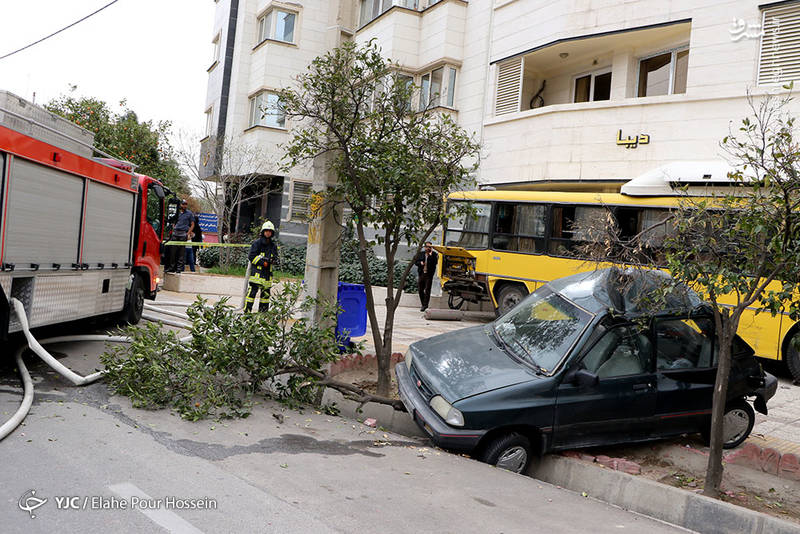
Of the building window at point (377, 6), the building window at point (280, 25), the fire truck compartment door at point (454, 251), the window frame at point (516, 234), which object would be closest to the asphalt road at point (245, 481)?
the window frame at point (516, 234)

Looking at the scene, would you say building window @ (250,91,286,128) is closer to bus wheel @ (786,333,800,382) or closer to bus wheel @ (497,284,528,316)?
bus wheel @ (497,284,528,316)

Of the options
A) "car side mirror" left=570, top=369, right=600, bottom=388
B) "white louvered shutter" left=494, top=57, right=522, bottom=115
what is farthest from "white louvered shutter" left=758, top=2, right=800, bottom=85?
"car side mirror" left=570, top=369, right=600, bottom=388

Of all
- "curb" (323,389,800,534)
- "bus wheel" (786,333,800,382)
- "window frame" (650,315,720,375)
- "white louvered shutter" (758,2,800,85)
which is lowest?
"curb" (323,389,800,534)

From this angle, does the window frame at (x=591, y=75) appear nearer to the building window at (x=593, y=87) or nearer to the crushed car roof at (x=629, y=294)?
the building window at (x=593, y=87)

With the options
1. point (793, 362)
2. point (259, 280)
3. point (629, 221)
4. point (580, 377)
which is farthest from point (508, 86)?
point (580, 377)

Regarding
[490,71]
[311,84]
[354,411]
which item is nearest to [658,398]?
[354,411]

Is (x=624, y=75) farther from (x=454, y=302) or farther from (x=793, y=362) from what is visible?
(x=793, y=362)

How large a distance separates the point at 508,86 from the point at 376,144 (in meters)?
11.3

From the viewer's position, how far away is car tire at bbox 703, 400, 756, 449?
6664 millimetres

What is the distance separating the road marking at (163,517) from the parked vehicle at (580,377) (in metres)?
2.41

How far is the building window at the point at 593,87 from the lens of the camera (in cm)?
1670

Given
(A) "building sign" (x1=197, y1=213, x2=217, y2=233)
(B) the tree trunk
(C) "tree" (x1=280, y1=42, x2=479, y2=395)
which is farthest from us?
(A) "building sign" (x1=197, y1=213, x2=217, y2=233)

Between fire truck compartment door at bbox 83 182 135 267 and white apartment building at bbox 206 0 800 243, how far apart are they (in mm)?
2659

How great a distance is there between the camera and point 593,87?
1700cm
